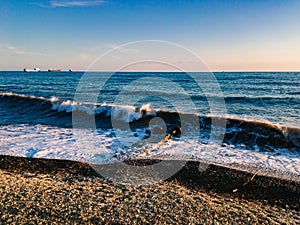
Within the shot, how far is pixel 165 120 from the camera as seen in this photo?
1198 centimetres

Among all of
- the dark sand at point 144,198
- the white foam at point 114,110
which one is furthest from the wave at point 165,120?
the dark sand at point 144,198

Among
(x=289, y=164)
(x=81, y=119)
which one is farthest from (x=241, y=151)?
(x=81, y=119)

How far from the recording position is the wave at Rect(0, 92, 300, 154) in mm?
8578

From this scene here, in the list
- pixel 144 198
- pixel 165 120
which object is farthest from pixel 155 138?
pixel 144 198

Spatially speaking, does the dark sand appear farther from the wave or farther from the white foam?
the white foam

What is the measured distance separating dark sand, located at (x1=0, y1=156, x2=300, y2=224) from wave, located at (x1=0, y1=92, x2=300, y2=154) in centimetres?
314

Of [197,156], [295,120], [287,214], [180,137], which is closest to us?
[287,214]

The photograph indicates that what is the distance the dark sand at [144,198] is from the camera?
3.62 meters

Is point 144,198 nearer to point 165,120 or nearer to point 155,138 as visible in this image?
point 155,138

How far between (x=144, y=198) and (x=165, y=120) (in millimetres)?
7870

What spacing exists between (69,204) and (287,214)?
12.0 ft

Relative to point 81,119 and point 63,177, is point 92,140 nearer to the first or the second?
point 63,177

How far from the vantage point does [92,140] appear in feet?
28.2

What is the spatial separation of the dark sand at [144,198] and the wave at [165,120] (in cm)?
314
